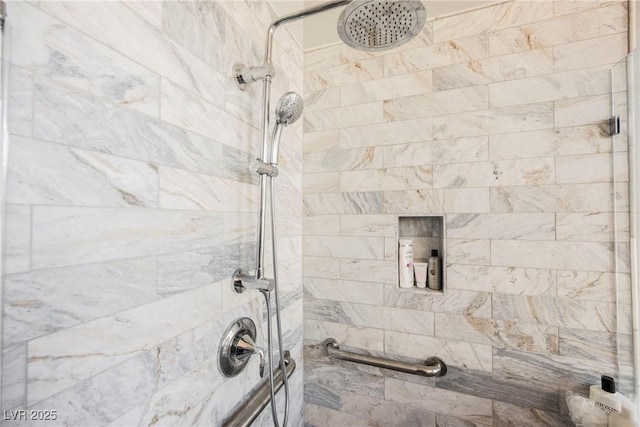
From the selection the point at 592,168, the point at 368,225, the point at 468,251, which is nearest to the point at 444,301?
the point at 468,251

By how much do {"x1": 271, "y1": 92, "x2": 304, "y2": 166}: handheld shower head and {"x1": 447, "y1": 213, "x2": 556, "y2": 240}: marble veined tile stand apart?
2.44ft

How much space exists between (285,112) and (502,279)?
40.2 inches

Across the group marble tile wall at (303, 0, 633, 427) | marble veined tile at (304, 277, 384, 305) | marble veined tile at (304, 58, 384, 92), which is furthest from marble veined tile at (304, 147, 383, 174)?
marble veined tile at (304, 277, 384, 305)

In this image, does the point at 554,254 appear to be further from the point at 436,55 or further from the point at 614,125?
the point at 436,55

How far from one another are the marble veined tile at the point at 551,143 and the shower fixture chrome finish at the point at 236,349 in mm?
1130

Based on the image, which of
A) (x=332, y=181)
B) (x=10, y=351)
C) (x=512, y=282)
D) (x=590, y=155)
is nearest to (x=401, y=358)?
(x=512, y=282)

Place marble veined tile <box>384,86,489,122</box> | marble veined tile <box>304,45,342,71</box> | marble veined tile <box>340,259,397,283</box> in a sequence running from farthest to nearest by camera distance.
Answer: marble veined tile <box>304,45,342,71</box> < marble veined tile <box>340,259,397,283</box> < marble veined tile <box>384,86,489,122</box>

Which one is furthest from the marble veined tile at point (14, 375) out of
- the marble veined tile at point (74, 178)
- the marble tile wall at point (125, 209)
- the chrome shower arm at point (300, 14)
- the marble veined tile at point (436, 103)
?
the marble veined tile at point (436, 103)

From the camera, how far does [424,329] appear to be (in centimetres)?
117

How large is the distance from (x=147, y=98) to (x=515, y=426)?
1.62 meters

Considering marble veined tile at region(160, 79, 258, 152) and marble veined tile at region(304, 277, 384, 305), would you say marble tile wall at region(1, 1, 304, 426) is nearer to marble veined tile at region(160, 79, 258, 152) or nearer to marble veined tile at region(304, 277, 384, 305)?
marble veined tile at region(160, 79, 258, 152)

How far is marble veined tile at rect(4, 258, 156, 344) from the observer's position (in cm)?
44

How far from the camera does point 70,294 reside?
1.64 ft

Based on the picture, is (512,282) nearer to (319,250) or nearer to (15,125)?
(319,250)
